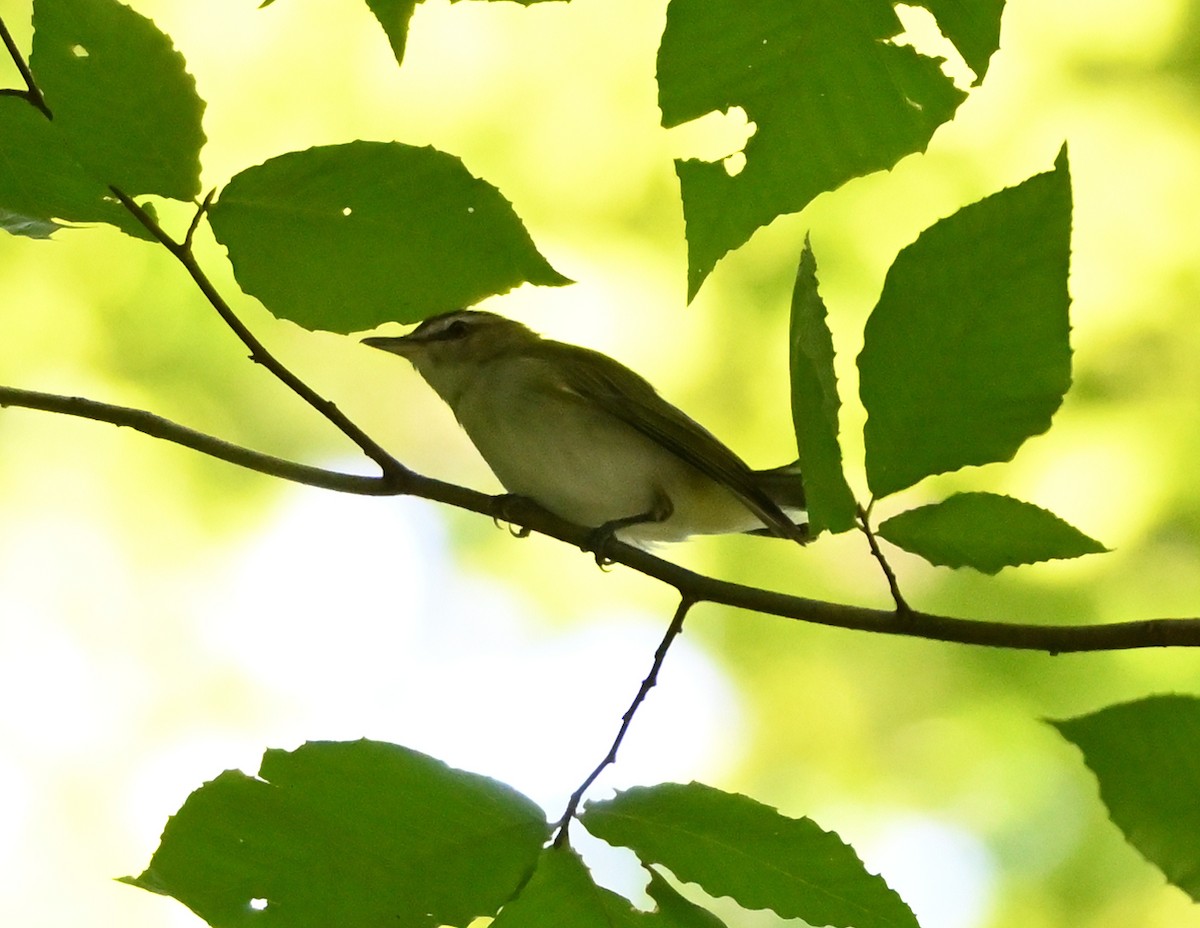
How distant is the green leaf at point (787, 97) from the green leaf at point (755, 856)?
0.30 meters

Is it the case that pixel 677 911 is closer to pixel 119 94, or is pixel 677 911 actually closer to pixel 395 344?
pixel 119 94

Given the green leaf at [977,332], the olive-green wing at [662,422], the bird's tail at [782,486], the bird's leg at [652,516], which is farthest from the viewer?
the bird's leg at [652,516]

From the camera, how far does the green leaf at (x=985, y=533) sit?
0.76m

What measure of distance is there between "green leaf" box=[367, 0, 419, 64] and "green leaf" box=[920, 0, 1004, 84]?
0.30 m

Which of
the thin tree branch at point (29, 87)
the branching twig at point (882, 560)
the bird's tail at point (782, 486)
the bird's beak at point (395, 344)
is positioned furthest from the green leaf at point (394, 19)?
the bird's beak at point (395, 344)

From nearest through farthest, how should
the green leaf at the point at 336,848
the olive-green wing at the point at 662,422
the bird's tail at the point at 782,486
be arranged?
the green leaf at the point at 336,848 → the olive-green wing at the point at 662,422 → the bird's tail at the point at 782,486

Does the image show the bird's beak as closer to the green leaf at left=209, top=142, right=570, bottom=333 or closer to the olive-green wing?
the olive-green wing

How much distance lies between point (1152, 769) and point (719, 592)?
30 cm

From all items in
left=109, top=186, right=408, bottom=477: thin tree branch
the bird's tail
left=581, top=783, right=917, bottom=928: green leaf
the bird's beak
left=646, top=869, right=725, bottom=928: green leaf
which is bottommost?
left=646, top=869, right=725, bottom=928: green leaf

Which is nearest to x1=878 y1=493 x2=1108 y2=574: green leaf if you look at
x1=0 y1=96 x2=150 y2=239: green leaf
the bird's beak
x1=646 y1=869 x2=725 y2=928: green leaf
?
x1=646 y1=869 x2=725 y2=928: green leaf

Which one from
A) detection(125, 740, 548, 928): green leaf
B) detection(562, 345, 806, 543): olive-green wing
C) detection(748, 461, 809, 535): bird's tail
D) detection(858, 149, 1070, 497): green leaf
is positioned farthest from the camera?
detection(748, 461, 809, 535): bird's tail

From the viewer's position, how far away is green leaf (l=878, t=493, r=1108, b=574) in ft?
2.50

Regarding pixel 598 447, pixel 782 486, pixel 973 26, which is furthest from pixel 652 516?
pixel 973 26

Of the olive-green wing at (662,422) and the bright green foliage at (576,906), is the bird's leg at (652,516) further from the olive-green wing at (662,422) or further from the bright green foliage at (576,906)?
the bright green foliage at (576,906)
